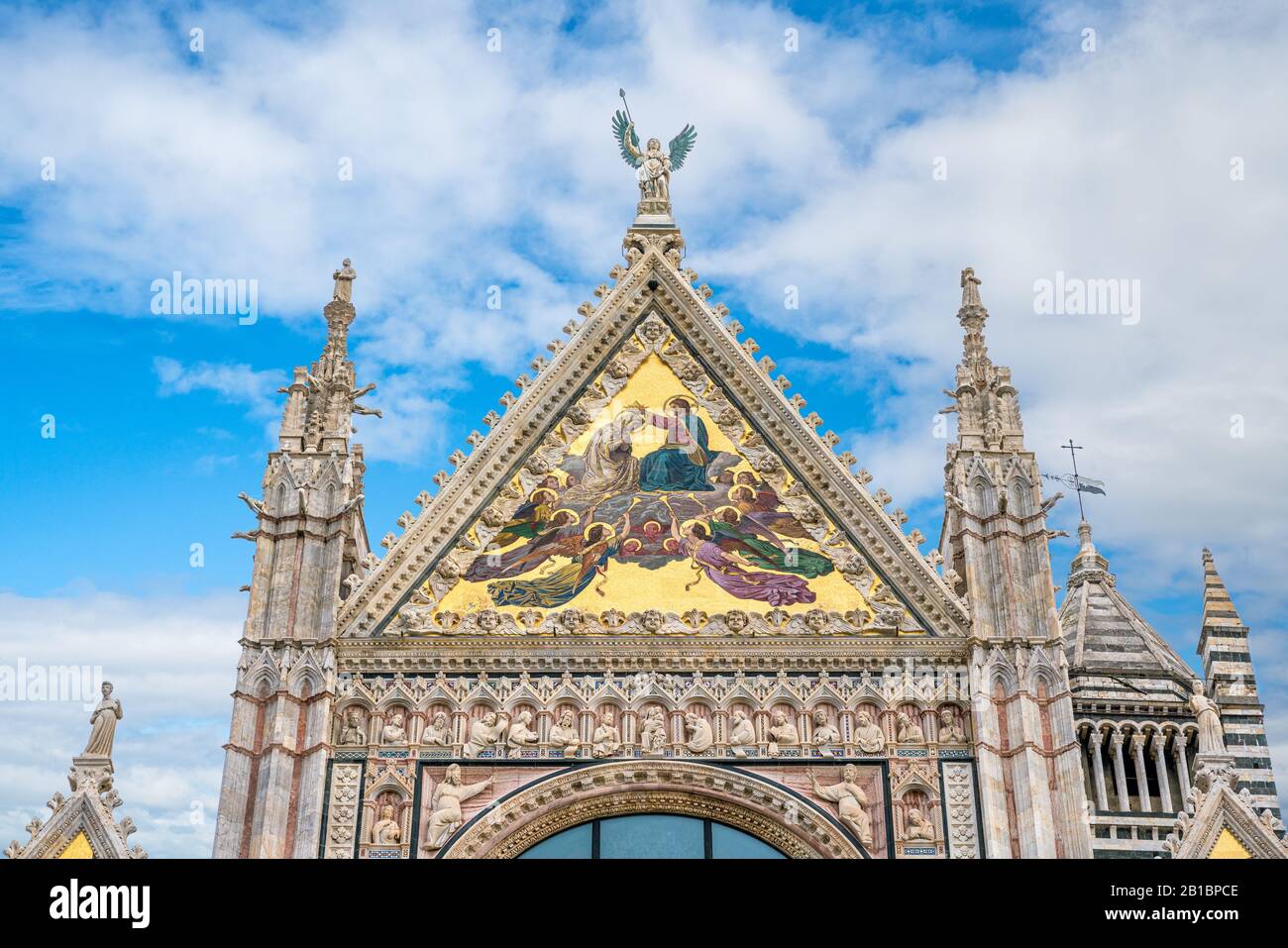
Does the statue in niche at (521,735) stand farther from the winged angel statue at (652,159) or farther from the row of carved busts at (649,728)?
the winged angel statue at (652,159)

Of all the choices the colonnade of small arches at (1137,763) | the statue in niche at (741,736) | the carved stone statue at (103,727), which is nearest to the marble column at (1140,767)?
the colonnade of small arches at (1137,763)

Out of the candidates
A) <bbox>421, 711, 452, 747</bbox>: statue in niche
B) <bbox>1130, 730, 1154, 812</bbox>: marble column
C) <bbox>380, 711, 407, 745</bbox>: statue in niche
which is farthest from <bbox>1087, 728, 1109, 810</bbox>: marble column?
<bbox>380, 711, 407, 745</bbox>: statue in niche

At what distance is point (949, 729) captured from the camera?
60.9 feet

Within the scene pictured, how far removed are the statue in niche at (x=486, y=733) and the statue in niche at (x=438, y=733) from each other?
0.74 feet

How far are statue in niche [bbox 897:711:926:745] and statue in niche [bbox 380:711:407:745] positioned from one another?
5.28 meters

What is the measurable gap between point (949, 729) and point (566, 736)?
4.09 metres

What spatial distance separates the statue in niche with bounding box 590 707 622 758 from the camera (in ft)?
60.3

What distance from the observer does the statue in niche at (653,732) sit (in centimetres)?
1841

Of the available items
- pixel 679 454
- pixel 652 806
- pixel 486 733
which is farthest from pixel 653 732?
pixel 679 454

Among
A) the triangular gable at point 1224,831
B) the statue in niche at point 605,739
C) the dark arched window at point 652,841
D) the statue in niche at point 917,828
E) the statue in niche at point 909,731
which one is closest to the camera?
the triangular gable at point 1224,831
